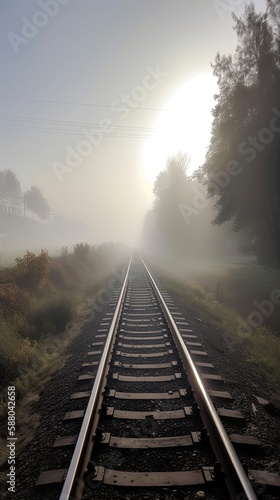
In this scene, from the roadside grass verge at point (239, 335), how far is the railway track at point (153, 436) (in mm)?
1432

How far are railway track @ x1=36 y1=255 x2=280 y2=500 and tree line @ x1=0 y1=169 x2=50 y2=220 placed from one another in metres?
107

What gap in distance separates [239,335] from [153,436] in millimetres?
6231

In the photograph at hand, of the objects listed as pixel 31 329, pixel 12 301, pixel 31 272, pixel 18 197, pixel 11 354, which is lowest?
pixel 31 329

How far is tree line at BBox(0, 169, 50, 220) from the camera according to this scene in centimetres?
10200

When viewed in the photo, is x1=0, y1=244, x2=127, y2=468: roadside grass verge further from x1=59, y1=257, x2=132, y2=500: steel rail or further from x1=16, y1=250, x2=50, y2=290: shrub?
x1=59, y1=257, x2=132, y2=500: steel rail

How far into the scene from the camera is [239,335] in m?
9.41

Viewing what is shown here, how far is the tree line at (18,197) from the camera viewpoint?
335 ft

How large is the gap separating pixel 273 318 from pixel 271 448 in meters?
9.27

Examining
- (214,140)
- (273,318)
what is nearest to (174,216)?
(214,140)

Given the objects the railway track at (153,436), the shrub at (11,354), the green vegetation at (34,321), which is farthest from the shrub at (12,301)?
the railway track at (153,436)

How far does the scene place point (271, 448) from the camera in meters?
3.74

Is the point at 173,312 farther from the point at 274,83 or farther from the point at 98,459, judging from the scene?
the point at 274,83
